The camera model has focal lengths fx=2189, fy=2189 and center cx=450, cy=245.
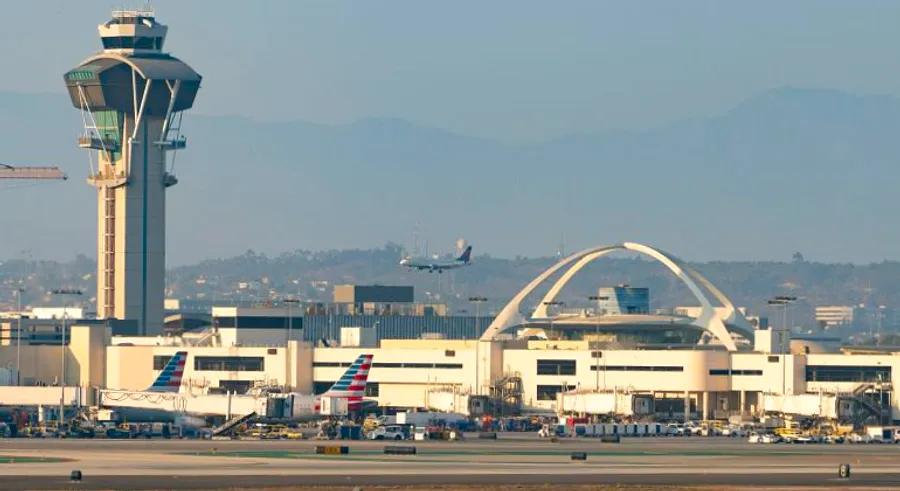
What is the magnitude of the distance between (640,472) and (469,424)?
7348 cm

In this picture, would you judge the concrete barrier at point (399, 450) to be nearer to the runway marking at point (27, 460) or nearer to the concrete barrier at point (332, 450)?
the concrete barrier at point (332, 450)

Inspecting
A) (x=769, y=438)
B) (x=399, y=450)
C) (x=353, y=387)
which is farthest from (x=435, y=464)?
(x=353, y=387)

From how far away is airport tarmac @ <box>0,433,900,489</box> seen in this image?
11156 cm

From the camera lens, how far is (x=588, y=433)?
592 ft

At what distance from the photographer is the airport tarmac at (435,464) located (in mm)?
111562

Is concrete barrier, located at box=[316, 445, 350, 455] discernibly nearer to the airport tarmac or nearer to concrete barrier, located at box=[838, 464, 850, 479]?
the airport tarmac

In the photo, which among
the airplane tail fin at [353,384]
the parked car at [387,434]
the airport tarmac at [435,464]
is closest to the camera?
the airport tarmac at [435,464]

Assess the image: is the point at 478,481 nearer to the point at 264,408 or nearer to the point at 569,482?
the point at 569,482

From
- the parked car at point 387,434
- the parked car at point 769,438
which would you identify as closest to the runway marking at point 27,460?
the parked car at point 387,434

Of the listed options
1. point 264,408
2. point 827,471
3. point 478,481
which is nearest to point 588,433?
point 264,408

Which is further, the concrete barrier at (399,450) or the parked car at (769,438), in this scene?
the parked car at (769,438)

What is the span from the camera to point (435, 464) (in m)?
128

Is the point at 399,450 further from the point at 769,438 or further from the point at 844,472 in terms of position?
the point at 769,438

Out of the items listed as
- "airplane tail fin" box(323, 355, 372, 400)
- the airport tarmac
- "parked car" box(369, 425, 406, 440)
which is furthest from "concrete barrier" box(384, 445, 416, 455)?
"airplane tail fin" box(323, 355, 372, 400)
